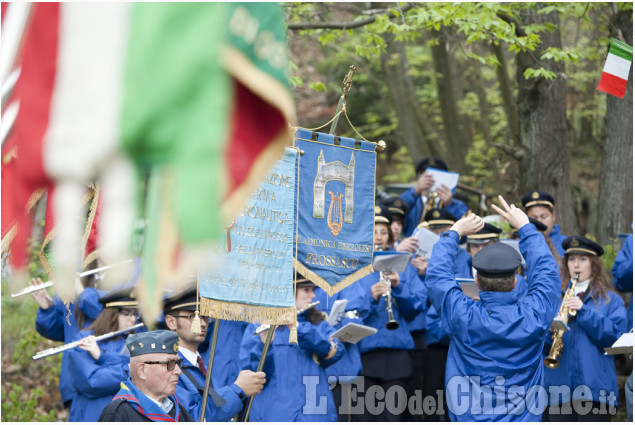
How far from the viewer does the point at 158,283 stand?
140 cm

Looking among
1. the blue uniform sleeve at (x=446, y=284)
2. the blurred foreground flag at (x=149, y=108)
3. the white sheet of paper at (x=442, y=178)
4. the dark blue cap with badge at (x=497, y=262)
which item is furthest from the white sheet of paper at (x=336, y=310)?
the blurred foreground flag at (x=149, y=108)

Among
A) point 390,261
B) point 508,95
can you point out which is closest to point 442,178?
point 390,261

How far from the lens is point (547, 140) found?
11.3 metres

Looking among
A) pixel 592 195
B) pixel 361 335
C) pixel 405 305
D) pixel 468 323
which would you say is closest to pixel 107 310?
pixel 361 335

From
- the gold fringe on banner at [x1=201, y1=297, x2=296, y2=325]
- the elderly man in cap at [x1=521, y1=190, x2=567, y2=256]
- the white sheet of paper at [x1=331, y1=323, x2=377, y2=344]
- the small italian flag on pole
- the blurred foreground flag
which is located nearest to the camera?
the blurred foreground flag

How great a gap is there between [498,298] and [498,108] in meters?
12.3

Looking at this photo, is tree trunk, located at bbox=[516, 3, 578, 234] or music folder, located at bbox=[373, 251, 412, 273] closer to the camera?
music folder, located at bbox=[373, 251, 412, 273]

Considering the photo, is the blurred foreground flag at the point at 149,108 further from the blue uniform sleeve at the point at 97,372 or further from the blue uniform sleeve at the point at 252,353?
the blue uniform sleeve at the point at 97,372

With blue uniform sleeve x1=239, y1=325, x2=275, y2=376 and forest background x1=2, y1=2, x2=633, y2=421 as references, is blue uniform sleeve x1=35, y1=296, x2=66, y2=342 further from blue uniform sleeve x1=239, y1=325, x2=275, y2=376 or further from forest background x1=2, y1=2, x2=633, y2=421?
blue uniform sleeve x1=239, y1=325, x2=275, y2=376

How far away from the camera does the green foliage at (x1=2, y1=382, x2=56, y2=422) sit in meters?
10.3

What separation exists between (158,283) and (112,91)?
0.34m

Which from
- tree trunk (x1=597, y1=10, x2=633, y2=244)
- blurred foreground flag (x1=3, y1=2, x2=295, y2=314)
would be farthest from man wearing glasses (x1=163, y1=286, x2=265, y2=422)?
tree trunk (x1=597, y1=10, x2=633, y2=244)

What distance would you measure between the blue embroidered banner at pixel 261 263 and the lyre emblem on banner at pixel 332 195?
0.48 meters

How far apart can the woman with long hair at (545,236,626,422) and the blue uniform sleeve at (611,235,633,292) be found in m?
0.49
